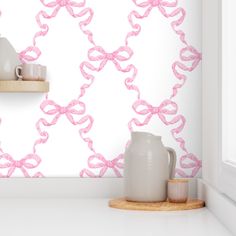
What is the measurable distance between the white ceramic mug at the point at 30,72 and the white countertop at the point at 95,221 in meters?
0.45

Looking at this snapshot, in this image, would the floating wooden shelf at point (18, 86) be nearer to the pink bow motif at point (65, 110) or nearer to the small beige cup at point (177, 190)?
the pink bow motif at point (65, 110)

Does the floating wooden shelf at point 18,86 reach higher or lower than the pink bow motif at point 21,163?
higher

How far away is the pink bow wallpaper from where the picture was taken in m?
2.05

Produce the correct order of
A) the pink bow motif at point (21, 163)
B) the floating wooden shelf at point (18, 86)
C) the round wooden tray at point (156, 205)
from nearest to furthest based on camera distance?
the round wooden tray at point (156, 205)
the floating wooden shelf at point (18, 86)
the pink bow motif at point (21, 163)

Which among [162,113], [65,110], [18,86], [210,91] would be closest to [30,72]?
[18,86]

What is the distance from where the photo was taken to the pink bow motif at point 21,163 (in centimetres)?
204

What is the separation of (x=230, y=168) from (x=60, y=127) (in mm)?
769

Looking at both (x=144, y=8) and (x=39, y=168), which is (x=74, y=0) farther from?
(x=39, y=168)

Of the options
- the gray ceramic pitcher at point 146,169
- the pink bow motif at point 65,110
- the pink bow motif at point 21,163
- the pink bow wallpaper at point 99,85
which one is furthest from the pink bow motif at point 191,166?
the pink bow motif at point 21,163

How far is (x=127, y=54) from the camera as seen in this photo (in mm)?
2061

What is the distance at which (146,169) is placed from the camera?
1771 mm

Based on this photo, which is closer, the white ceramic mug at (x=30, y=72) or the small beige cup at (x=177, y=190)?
the small beige cup at (x=177, y=190)

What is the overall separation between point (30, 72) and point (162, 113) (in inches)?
20.5

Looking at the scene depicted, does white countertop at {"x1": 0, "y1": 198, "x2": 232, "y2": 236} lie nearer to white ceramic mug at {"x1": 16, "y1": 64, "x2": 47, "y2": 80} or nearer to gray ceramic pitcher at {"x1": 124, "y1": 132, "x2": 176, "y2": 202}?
gray ceramic pitcher at {"x1": 124, "y1": 132, "x2": 176, "y2": 202}
